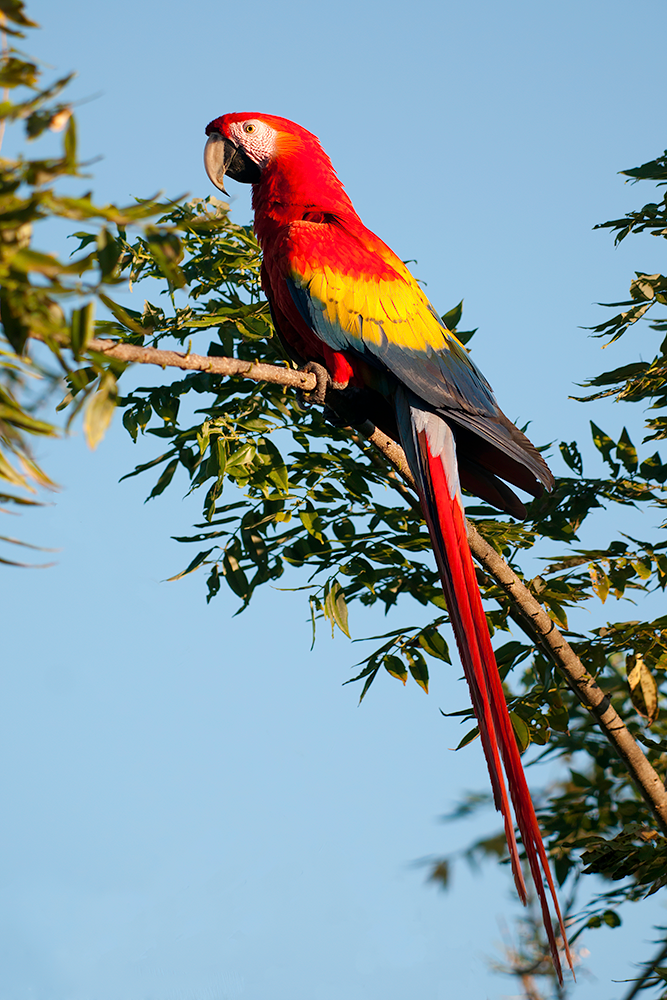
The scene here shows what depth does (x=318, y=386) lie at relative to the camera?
1.85m

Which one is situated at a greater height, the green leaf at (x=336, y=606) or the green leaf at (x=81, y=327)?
the green leaf at (x=336, y=606)

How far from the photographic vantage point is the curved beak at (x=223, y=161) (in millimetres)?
2475

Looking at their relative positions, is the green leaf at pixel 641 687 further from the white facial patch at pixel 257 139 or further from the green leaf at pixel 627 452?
the white facial patch at pixel 257 139

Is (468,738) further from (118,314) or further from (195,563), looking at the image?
(118,314)

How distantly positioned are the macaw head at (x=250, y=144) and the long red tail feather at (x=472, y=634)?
3.20 feet

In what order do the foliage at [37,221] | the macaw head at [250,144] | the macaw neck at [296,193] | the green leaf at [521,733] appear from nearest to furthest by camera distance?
the foliage at [37,221] < the green leaf at [521,733] < the macaw neck at [296,193] < the macaw head at [250,144]

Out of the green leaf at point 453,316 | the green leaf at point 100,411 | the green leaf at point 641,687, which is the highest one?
the green leaf at point 453,316

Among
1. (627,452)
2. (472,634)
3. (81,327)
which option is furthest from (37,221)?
(627,452)

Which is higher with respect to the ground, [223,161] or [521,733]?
[223,161]

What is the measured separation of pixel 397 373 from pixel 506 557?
515 millimetres

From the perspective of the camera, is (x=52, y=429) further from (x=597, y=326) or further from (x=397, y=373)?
(x=597, y=326)

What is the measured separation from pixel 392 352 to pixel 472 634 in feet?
2.45

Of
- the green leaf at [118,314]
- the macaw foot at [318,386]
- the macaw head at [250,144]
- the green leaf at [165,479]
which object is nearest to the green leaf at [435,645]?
the macaw foot at [318,386]

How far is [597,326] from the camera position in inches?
72.6
